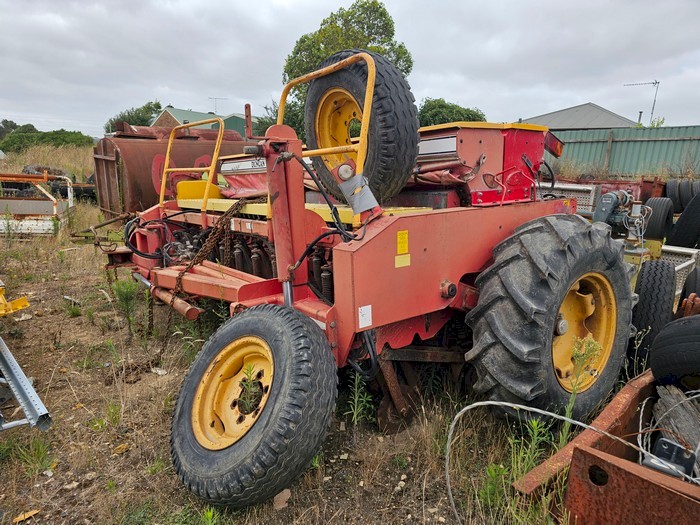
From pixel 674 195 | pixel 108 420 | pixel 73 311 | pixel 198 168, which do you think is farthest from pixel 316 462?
pixel 674 195

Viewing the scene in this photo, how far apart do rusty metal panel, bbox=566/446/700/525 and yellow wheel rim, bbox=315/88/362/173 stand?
7.08 feet

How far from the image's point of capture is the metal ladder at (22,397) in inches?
102

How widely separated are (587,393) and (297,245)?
1932 millimetres

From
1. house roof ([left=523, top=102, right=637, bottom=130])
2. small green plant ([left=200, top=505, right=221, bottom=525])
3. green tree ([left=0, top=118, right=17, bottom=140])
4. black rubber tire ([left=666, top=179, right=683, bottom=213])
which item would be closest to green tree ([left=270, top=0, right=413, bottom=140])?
house roof ([left=523, top=102, right=637, bottom=130])

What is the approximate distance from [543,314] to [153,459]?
7.43ft

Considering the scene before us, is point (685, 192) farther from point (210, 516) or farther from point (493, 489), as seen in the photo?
point (210, 516)

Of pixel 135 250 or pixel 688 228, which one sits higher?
pixel 135 250

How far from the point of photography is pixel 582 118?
35906 millimetres

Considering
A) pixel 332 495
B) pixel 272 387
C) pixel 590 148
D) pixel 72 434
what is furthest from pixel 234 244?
pixel 590 148

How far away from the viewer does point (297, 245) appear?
109 inches

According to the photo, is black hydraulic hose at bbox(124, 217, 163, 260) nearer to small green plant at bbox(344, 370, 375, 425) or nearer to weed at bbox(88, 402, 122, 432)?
weed at bbox(88, 402, 122, 432)

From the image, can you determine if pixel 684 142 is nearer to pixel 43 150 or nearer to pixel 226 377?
pixel 226 377

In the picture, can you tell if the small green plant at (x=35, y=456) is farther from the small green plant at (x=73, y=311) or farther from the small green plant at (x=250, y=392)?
the small green plant at (x=73, y=311)

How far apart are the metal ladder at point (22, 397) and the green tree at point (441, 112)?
22.3 m
